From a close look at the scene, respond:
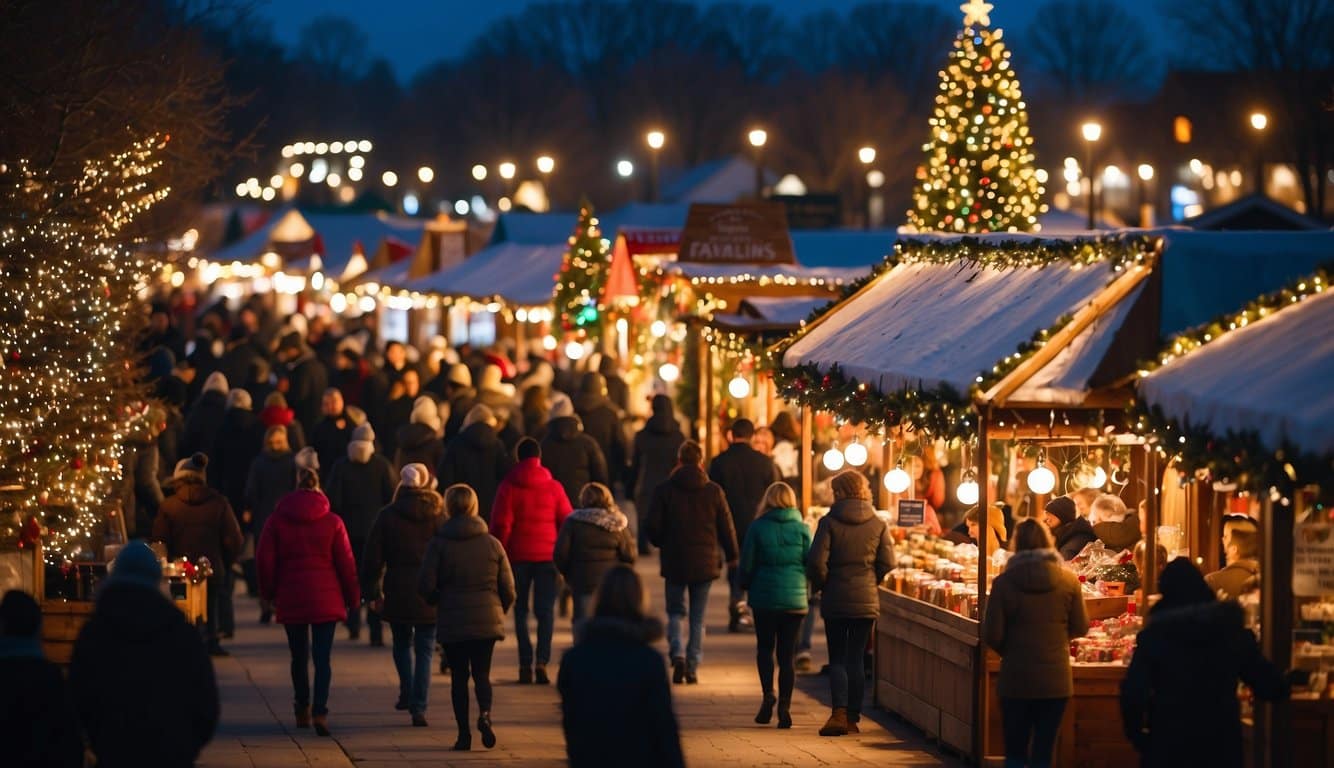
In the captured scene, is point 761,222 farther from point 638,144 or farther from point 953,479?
point 638,144

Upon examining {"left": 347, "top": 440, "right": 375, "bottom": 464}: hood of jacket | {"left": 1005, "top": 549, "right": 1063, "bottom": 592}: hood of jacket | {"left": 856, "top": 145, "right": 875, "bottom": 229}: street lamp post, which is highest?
{"left": 856, "top": 145, "right": 875, "bottom": 229}: street lamp post

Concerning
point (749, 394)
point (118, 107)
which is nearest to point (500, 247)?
point (749, 394)

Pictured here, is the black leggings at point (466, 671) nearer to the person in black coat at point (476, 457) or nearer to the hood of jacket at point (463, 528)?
the hood of jacket at point (463, 528)

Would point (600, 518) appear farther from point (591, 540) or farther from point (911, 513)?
point (911, 513)

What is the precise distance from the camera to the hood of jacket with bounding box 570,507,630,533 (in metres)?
14.4

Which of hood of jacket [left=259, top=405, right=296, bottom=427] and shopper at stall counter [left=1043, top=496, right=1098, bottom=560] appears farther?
hood of jacket [left=259, top=405, right=296, bottom=427]

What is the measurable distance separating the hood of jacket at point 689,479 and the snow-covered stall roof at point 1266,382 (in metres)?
4.69

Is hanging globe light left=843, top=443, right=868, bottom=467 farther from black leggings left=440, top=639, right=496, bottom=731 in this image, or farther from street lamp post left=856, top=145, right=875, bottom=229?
street lamp post left=856, top=145, right=875, bottom=229

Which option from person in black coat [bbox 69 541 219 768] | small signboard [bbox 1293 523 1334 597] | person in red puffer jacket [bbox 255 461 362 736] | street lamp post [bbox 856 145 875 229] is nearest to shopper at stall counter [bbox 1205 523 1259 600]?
small signboard [bbox 1293 523 1334 597]

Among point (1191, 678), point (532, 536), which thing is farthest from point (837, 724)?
point (1191, 678)

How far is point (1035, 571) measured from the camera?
1095cm

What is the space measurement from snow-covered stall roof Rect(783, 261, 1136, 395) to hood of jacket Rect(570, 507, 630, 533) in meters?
1.69

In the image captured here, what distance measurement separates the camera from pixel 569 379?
26984mm

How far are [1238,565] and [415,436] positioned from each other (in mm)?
7869
